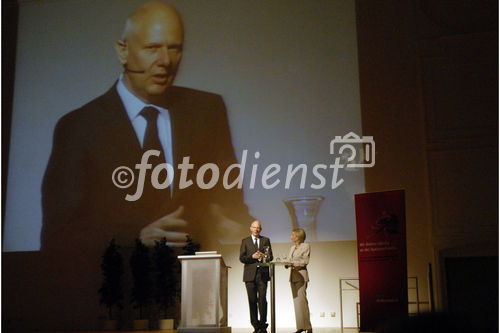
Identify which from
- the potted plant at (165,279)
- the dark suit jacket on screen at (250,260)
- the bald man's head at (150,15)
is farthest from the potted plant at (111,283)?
the bald man's head at (150,15)

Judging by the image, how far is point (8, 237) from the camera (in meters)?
8.93

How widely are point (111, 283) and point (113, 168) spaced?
1.69m

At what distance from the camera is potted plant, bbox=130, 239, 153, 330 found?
327 inches

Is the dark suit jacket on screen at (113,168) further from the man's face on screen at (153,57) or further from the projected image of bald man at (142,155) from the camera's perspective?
the man's face on screen at (153,57)

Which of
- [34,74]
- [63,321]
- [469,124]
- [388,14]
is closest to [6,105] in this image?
[34,74]

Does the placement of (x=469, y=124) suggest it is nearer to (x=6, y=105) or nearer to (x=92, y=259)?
(x=92, y=259)

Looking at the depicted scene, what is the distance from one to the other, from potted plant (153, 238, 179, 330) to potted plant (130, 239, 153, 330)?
0.12m

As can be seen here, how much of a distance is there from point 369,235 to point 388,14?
3574mm

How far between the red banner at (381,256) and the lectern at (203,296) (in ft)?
4.99

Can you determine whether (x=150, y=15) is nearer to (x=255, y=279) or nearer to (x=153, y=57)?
(x=153, y=57)

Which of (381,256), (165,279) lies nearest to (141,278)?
(165,279)

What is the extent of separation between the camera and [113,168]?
888 cm

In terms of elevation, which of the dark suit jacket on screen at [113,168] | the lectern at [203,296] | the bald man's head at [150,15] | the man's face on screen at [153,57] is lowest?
the lectern at [203,296]

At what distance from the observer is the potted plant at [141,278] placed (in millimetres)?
8305
